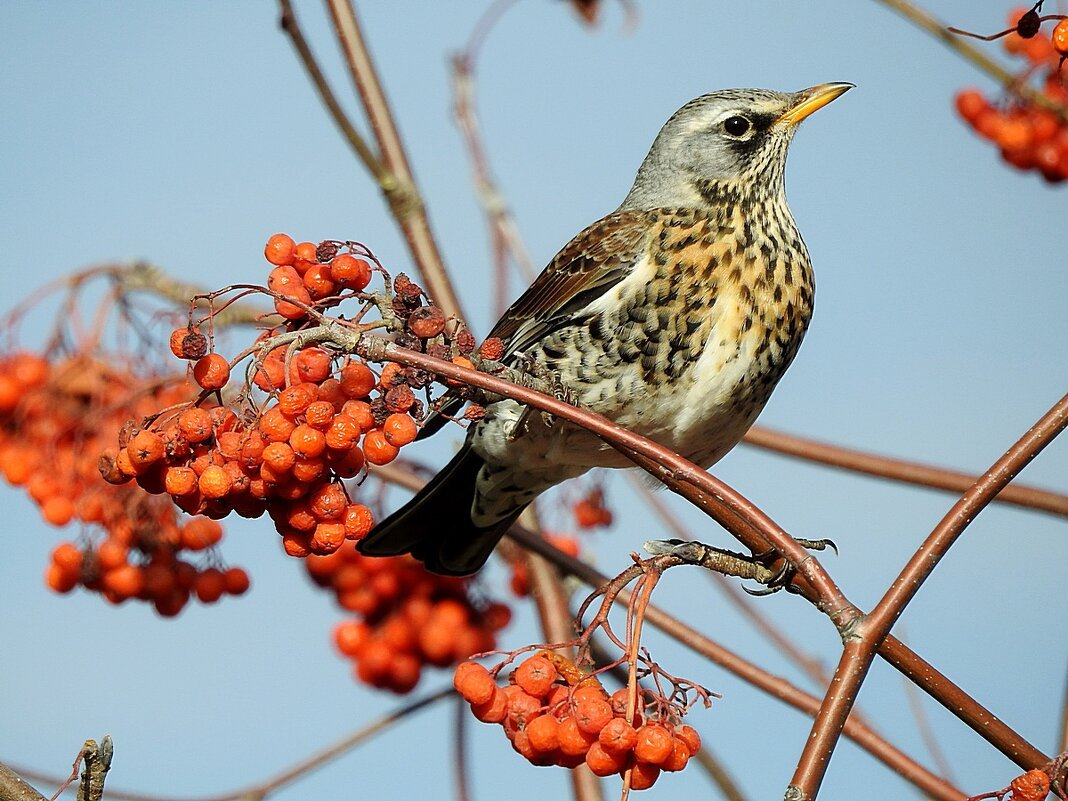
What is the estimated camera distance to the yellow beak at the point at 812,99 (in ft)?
A: 9.58

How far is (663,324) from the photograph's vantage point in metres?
2.74

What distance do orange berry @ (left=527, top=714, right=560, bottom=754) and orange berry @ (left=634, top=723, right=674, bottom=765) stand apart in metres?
0.10

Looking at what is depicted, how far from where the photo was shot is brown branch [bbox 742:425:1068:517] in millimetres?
2197

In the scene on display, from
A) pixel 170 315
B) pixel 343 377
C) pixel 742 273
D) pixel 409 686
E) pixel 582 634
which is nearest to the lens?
pixel 343 377

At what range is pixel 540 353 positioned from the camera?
2.83m

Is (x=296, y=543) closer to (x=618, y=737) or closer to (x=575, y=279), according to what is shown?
(x=618, y=737)

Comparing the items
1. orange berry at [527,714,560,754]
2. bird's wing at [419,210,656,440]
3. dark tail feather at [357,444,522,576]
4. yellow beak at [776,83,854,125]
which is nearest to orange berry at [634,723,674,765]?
orange berry at [527,714,560,754]

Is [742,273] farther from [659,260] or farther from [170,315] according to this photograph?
[170,315]

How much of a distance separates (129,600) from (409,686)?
80cm

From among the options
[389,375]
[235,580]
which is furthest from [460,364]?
[235,580]

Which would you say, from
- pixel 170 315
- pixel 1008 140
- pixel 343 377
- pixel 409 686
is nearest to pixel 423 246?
pixel 170 315

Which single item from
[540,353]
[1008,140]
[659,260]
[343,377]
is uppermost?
[1008,140]

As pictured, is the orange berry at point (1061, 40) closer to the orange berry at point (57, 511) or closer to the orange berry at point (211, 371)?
the orange berry at point (211, 371)

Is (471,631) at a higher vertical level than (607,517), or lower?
lower
